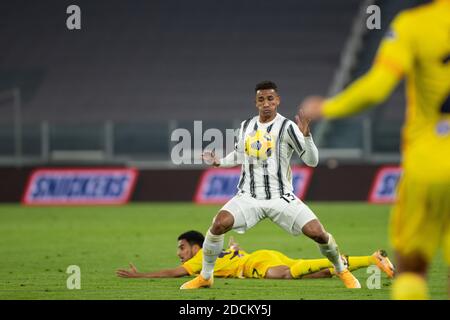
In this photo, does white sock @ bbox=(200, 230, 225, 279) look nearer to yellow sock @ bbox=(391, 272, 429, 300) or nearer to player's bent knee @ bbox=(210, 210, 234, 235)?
player's bent knee @ bbox=(210, 210, 234, 235)

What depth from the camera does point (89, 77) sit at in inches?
1165

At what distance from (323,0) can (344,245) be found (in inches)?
721

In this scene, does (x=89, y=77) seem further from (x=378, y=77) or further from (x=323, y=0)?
(x=378, y=77)

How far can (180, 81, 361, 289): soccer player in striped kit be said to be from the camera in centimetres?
934

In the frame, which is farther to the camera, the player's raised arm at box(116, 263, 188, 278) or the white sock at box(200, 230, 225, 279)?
the player's raised arm at box(116, 263, 188, 278)

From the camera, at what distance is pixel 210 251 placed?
30.8 feet

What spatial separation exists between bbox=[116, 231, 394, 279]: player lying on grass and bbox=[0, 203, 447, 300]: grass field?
118 mm

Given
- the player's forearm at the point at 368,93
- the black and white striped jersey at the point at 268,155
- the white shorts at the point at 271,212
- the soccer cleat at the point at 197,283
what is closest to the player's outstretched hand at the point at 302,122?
the black and white striped jersey at the point at 268,155

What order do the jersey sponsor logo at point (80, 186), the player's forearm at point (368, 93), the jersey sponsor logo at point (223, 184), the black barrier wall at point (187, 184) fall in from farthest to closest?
the jersey sponsor logo at point (80, 186)
the black barrier wall at point (187, 184)
the jersey sponsor logo at point (223, 184)
the player's forearm at point (368, 93)

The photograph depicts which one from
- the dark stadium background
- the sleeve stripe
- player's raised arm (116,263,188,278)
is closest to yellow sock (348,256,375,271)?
the sleeve stripe

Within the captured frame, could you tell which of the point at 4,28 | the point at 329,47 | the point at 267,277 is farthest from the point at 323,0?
the point at 267,277

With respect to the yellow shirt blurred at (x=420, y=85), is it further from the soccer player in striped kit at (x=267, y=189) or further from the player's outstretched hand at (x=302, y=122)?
the soccer player in striped kit at (x=267, y=189)

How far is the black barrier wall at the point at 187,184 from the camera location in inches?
904

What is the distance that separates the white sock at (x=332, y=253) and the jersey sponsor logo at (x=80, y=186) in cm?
1396
